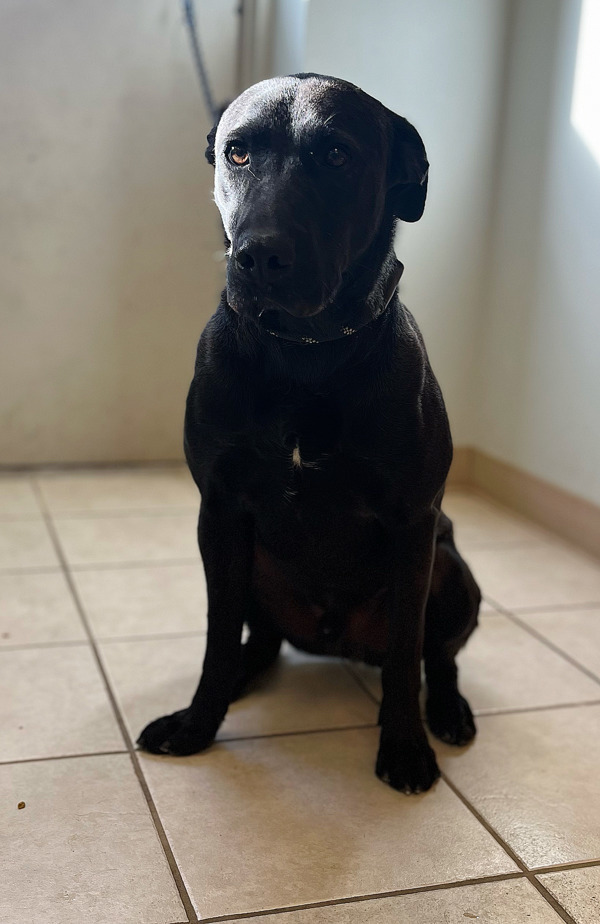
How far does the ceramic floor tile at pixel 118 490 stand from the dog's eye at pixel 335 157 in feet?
5.42

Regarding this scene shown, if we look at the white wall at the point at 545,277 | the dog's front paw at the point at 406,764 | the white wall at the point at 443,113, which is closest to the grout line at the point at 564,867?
the dog's front paw at the point at 406,764

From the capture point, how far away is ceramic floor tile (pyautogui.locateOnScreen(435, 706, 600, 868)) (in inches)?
47.3

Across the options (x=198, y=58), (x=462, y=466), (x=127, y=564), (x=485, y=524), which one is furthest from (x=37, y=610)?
(x=198, y=58)

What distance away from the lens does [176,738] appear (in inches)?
53.7

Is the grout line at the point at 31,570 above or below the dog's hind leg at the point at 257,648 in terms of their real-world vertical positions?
below

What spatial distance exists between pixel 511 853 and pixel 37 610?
1.09 metres

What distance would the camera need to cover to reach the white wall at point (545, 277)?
240 centimetres

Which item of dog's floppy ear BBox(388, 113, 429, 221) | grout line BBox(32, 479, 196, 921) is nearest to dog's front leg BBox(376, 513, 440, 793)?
grout line BBox(32, 479, 196, 921)

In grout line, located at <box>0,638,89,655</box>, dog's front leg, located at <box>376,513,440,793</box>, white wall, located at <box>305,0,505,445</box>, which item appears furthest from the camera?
white wall, located at <box>305,0,505,445</box>

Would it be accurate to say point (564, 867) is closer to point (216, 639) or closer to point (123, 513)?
point (216, 639)

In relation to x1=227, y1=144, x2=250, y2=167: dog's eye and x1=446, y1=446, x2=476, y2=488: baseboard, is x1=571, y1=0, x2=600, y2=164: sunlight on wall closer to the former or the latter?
x1=446, y1=446, x2=476, y2=488: baseboard

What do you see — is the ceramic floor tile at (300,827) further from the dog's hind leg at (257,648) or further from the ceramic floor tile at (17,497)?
the ceramic floor tile at (17,497)

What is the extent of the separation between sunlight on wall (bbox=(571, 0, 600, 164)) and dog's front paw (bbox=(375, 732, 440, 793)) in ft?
5.45

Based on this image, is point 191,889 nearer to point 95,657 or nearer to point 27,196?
point 95,657
